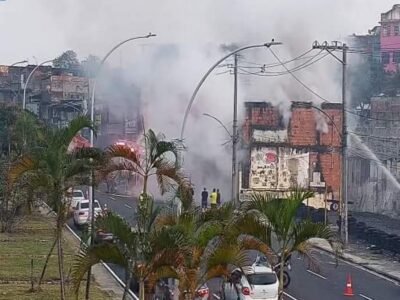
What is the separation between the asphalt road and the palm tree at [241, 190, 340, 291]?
323 inches

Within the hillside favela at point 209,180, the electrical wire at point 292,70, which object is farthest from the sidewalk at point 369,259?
the electrical wire at point 292,70

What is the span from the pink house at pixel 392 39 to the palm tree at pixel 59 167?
267ft

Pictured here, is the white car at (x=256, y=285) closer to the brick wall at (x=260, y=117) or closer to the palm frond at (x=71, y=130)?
the palm frond at (x=71, y=130)

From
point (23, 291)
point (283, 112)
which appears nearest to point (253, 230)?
point (23, 291)

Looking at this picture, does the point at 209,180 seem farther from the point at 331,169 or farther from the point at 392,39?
the point at 392,39

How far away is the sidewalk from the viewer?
32.1 meters

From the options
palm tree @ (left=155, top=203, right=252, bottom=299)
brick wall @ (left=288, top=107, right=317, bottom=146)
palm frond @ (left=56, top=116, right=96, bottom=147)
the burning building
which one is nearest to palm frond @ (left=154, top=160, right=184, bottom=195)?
palm frond @ (left=56, top=116, right=96, bottom=147)

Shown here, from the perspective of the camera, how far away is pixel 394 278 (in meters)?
30.7

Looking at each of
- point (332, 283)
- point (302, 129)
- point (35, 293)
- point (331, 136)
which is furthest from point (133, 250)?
point (331, 136)

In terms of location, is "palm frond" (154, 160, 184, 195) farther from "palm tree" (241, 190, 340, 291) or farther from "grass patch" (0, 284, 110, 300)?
"grass patch" (0, 284, 110, 300)

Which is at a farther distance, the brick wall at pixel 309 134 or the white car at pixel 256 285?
the brick wall at pixel 309 134

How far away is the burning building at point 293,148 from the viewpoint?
55.7m

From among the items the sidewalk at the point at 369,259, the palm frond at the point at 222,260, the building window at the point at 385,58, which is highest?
the building window at the point at 385,58

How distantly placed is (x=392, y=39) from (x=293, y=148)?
46.9 meters
